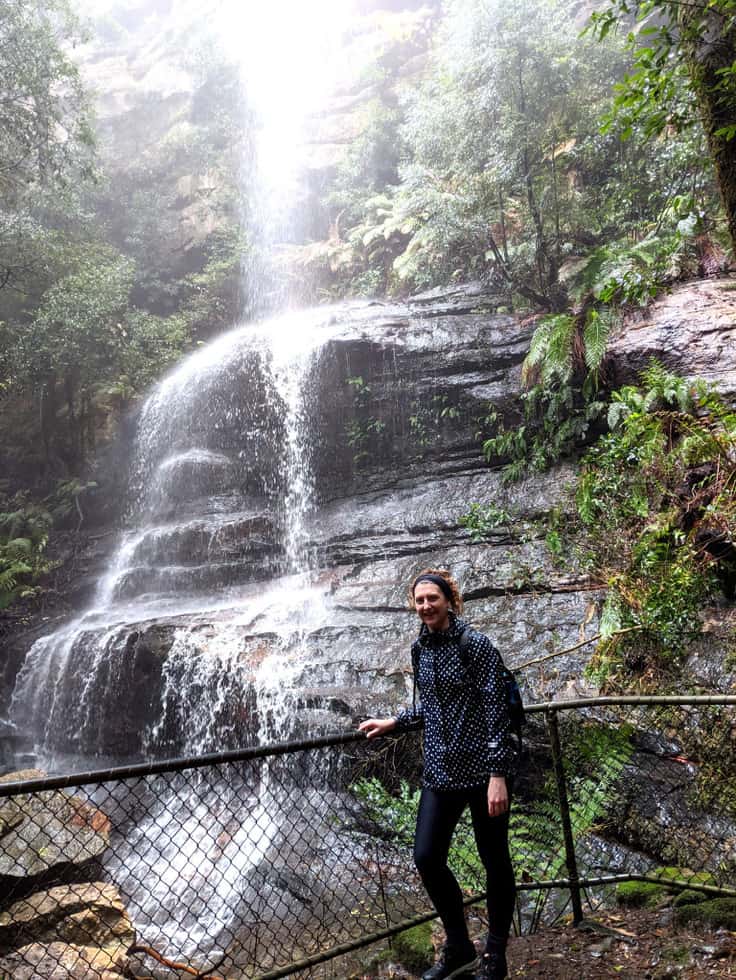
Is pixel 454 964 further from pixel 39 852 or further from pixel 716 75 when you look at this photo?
pixel 716 75

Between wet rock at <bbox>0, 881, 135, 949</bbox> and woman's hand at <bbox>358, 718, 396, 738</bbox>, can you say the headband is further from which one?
wet rock at <bbox>0, 881, 135, 949</bbox>

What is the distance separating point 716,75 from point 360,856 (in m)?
6.22

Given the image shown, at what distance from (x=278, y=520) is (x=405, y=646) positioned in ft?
17.7

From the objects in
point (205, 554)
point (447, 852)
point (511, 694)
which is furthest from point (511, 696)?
point (205, 554)

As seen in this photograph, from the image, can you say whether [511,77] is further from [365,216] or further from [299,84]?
[299,84]

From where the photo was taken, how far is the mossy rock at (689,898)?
283cm

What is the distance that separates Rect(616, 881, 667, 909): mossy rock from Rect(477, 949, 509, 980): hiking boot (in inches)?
44.1

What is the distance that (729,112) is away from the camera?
324 cm

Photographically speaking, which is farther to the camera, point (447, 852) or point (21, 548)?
point (21, 548)

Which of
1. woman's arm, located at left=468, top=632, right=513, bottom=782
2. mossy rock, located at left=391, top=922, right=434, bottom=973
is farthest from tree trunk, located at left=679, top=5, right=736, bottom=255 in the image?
mossy rock, located at left=391, top=922, right=434, bottom=973

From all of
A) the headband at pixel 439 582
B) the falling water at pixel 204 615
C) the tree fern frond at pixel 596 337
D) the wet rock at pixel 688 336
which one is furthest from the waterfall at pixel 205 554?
the wet rock at pixel 688 336

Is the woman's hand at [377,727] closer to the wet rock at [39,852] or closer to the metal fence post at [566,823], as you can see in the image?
the metal fence post at [566,823]

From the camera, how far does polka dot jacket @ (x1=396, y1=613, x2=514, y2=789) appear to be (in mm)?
2363

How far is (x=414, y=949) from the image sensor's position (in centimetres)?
307
